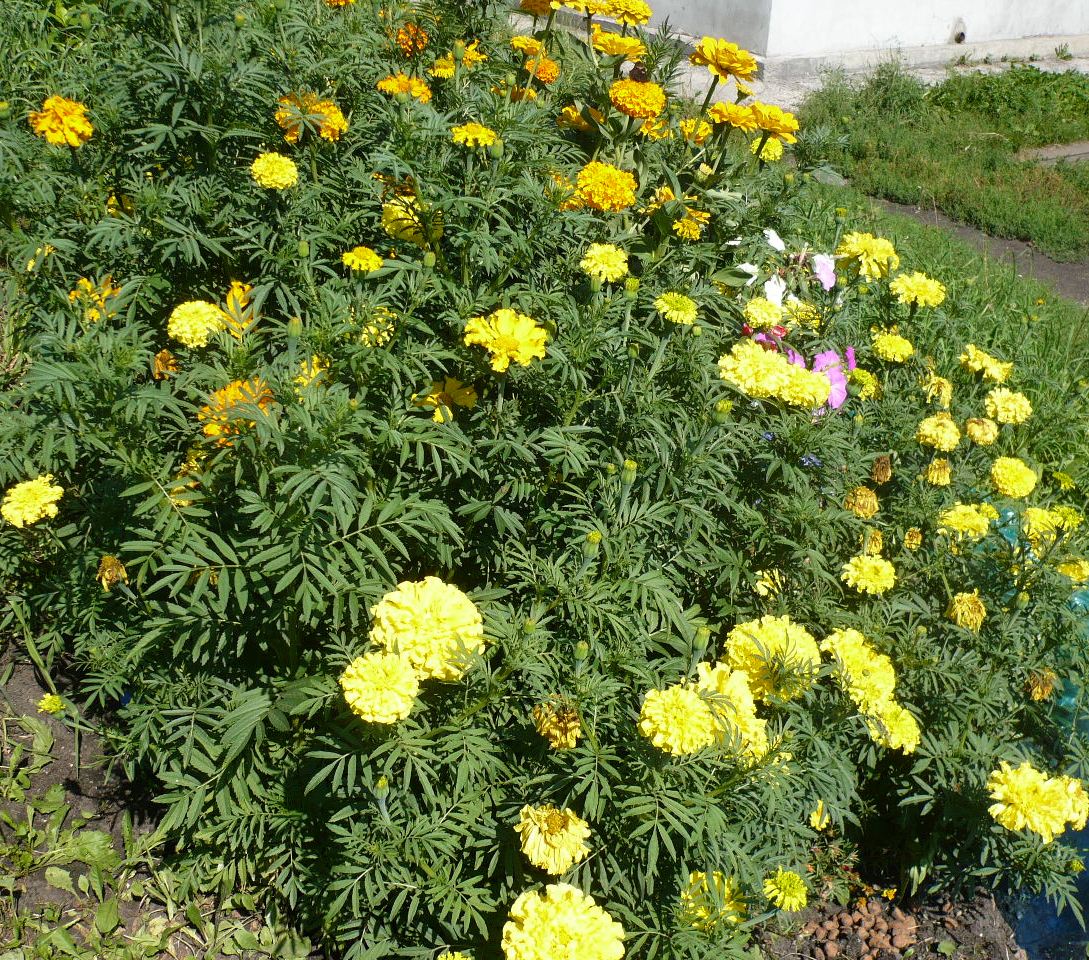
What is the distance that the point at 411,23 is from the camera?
3068 mm

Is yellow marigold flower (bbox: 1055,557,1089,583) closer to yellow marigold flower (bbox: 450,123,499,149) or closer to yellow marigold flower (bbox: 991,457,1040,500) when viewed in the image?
yellow marigold flower (bbox: 991,457,1040,500)

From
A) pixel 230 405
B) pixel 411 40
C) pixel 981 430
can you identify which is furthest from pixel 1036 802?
pixel 411 40

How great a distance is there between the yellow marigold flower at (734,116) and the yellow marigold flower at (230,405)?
5.60 feet

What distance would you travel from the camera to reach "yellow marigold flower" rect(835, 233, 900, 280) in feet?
10.0

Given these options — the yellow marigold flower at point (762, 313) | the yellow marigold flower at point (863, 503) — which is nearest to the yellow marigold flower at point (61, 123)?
the yellow marigold flower at point (762, 313)

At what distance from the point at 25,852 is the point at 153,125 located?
193 centimetres

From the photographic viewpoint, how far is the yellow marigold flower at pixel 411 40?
9.69 ft

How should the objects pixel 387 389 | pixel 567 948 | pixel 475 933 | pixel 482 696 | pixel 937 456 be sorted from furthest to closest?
pixel 937 456 < pixel 387 389 < pixel 475 933 < pixel 482 696 < pixel 567 948

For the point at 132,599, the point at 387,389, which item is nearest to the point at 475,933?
the point at 132,599

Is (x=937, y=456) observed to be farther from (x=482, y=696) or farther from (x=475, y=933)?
(x=475, y=933)

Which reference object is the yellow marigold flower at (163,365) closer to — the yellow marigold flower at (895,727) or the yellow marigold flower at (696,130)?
the yellow marigold flower at (696,130)

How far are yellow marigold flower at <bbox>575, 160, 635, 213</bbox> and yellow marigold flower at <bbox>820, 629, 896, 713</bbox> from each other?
4.34 ft

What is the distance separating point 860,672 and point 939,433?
89 cm


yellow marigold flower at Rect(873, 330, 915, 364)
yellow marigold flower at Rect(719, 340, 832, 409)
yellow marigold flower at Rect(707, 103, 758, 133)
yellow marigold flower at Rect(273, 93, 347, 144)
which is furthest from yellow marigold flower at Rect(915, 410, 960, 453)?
yellow marigold flower at Rect(273, 93, 347, 144)
